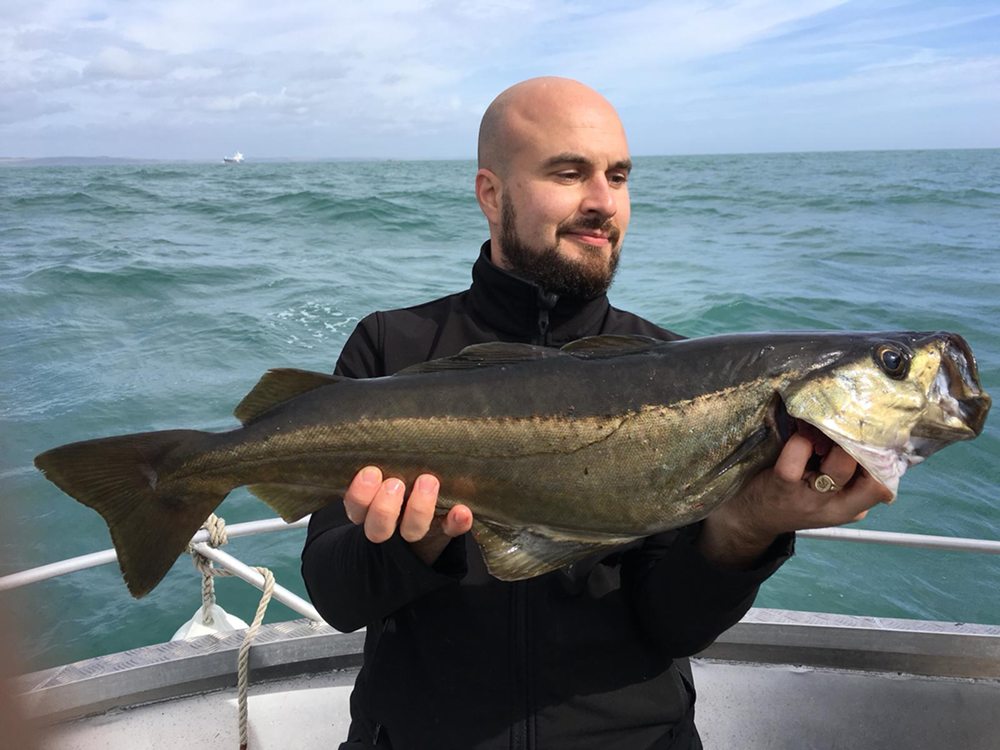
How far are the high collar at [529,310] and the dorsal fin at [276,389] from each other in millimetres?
989

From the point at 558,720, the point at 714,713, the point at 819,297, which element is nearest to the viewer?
the point at 558,720

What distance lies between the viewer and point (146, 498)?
2.33m

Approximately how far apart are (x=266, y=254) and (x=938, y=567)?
19.8m

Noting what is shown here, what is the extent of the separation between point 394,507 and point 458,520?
0.20m

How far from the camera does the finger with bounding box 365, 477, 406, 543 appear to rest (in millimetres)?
2229

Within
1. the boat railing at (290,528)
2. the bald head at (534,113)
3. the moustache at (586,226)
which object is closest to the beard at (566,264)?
the moustache at (586,226)

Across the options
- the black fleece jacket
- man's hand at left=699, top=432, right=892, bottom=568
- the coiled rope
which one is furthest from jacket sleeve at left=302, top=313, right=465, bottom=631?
man's hand at left=699, top=432, right=892, bottom=568

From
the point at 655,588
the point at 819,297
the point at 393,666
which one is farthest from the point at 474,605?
the point at 819,297

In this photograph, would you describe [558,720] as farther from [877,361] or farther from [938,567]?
[938,567]

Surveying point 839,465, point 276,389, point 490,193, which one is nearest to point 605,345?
point 839,465

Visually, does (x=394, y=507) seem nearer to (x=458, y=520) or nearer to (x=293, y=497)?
(x=458, y=520)

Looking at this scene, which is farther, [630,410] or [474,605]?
[474,605]

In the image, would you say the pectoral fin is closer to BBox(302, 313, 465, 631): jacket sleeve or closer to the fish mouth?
BBox(302, 313, 465, 631): jacket sleeve

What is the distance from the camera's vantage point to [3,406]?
12031mm
